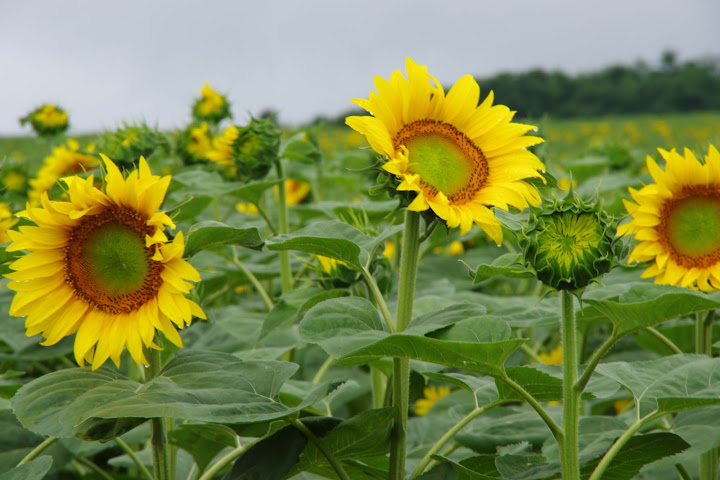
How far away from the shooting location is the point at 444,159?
0.97 m

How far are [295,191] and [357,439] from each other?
2.10 meters

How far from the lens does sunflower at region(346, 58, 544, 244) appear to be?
90 centimetres

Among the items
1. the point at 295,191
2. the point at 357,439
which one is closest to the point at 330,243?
the point at 357,439

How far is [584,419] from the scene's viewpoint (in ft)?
3.78

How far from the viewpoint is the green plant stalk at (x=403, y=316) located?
3.09ft

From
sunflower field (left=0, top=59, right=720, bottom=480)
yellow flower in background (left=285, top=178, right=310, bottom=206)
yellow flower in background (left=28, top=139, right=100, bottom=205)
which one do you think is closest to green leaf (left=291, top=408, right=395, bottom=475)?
sunflower field (left=0, top=59, right=720, bottom=480)

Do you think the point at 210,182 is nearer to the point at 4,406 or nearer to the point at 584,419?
the point at 4,406

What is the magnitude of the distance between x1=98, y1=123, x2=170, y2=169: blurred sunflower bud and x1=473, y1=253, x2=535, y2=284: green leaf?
3.42 feet

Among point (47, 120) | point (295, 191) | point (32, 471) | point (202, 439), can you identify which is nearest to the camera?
point (32, 471)

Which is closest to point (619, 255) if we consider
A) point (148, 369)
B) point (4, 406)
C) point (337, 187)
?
point (148, 369)

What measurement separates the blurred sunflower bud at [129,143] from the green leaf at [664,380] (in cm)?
116

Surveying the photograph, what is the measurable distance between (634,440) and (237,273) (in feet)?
3.39

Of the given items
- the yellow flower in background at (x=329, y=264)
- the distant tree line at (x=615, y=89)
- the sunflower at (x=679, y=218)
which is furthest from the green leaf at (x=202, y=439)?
the distant tree line at (x=615, y=89)

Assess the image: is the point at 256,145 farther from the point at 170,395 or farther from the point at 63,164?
the point at 170,395
